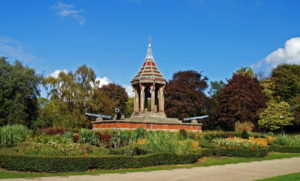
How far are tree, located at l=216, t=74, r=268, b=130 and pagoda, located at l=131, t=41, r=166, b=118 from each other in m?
13.7

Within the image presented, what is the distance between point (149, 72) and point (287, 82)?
2862 centimetres

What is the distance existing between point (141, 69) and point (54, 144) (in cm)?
1958

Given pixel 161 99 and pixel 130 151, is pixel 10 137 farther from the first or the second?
pixel 161 99

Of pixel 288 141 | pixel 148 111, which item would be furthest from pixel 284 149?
pixel 148 111

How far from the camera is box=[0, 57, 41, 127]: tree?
34844 millimetres

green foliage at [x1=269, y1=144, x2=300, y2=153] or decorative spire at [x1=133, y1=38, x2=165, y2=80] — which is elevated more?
decorative spire at [x1=133, y1=38, x2=165, y2=80]

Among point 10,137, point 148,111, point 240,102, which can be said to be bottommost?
point 10,137

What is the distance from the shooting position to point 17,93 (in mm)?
35875

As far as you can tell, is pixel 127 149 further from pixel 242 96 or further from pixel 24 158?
pixel 242 96

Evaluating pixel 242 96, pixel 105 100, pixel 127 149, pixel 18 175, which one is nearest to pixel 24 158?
pixel 18 175

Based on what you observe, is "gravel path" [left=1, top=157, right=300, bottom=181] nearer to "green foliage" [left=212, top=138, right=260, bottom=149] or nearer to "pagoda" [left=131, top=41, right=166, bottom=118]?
"green foliage" [left=212, top=138, right=260, bottom=149]

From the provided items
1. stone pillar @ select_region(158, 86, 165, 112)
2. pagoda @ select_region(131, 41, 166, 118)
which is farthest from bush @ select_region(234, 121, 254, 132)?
pagoda @ select_region(131, 41, 166, 118)

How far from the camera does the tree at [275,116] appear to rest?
39.9 metres

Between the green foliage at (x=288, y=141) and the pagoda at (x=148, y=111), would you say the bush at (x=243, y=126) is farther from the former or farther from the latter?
the green foliage at (x=288, y=141)
